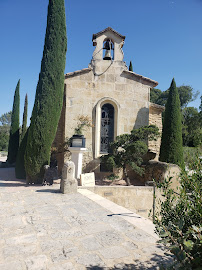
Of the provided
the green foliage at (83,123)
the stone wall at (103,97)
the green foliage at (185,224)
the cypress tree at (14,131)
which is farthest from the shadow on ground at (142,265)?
the cypress tree at (14,131)

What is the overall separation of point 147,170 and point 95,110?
4571mm

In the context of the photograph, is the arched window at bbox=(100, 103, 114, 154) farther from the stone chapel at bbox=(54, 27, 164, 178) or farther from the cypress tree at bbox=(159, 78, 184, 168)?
the cypress tree at bbox=(159, 78, 184, 168)

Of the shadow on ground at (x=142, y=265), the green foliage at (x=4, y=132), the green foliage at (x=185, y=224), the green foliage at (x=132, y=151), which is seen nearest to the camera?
the green foliage at (x=185, y=224)

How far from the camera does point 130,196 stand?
7.33 metres

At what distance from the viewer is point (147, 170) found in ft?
32.7

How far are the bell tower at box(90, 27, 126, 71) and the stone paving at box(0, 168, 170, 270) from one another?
8973 millimetres

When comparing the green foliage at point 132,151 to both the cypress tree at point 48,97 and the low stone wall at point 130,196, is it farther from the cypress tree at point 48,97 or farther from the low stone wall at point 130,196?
the cypress tree at point 48,97

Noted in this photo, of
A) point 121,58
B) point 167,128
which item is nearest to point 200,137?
point 167,128

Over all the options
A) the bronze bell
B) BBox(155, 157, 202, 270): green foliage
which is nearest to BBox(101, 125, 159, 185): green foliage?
the bronze bell

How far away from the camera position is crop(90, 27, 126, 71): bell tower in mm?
11234

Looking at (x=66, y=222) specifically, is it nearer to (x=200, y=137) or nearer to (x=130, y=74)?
(x=200, y=137)

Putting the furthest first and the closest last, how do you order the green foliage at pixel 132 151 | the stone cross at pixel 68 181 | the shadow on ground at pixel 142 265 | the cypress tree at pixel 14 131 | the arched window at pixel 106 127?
the cypress tree at pixel 14 131
the arched window at pixel 106 127
the green foliage at pixel 132 151
the stone cross at pixel 68 181
the shadow on ground at pixel 142 265

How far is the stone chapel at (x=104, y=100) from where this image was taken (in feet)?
35.5

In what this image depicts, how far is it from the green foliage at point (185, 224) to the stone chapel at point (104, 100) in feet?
29.4
